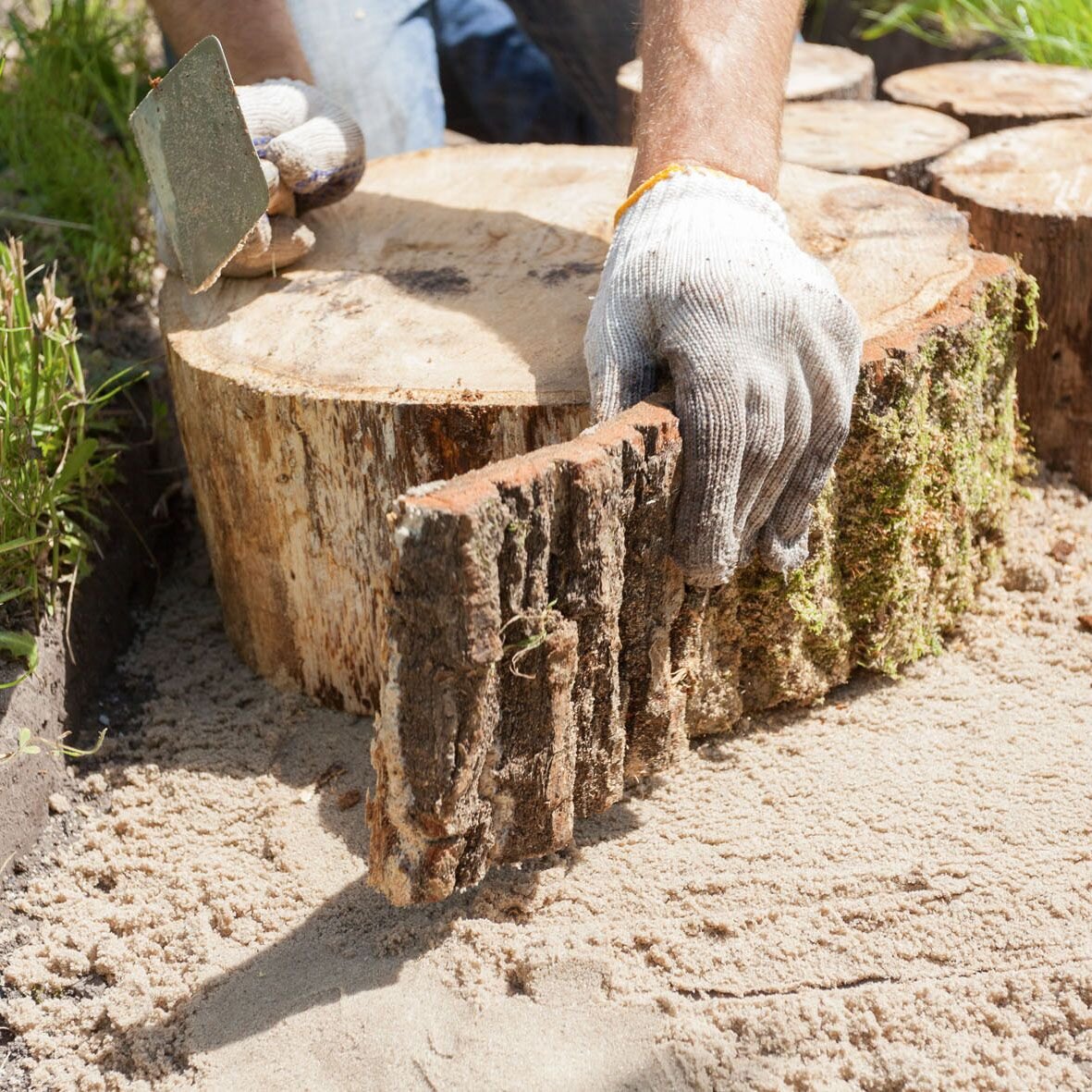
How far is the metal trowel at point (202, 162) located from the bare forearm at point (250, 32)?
438 mm

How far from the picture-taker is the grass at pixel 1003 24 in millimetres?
3920

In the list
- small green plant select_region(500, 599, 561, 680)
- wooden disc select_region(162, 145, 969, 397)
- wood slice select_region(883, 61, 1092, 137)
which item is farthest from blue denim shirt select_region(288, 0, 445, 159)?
small green plant select_region(500, 599, 561, 680)

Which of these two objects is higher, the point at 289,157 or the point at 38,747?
the point at 289,157

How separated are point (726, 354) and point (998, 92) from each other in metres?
2.20

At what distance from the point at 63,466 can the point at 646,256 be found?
1098 millimetres

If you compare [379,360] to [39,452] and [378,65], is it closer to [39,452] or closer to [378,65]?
[39,452]

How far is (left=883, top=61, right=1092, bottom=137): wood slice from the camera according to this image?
314 centimetres

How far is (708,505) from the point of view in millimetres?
1594

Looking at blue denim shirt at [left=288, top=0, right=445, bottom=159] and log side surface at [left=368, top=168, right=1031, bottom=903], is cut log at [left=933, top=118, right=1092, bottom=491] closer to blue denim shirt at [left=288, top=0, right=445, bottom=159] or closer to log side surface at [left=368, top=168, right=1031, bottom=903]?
log side surface at [left=368, top=168, right=1031, bottom=903]

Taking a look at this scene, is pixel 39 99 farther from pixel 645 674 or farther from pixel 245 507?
pixel 645 674

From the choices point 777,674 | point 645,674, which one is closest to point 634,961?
point 645,674

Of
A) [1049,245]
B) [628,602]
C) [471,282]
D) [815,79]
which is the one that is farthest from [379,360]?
[815,79]

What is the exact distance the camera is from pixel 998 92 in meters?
3.28

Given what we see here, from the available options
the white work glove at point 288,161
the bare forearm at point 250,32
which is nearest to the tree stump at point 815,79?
the bare forearm at point 250,32
